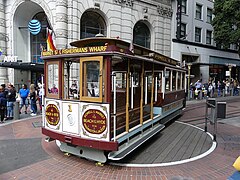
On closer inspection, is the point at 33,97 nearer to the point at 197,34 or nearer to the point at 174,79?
the point at 174,79

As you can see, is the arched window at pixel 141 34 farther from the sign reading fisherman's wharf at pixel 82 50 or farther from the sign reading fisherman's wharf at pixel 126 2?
the sign reading fisherman's wharf at pixel 82 50

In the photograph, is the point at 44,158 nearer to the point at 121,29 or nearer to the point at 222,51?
the point at 121,29

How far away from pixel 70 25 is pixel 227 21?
17.5 metres

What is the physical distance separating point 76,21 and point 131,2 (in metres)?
6.21

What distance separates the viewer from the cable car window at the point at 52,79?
16.4 ft

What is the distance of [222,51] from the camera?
95.3ft

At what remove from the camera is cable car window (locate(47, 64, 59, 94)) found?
500cm

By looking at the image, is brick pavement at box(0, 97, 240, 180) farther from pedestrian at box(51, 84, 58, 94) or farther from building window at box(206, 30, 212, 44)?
building window at box(206, 30, 212, 44)

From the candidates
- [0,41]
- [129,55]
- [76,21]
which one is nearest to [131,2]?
[76,21]

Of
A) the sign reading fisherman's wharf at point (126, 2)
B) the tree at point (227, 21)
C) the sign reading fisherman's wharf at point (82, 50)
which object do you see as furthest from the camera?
the tree at point (227, 21)

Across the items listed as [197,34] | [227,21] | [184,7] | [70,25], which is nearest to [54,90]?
[70,25]

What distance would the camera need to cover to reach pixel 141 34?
802 inches

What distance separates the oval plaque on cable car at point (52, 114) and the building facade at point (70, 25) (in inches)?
422

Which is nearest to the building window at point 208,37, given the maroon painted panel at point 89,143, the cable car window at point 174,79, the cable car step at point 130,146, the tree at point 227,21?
the tree at point 227,21
